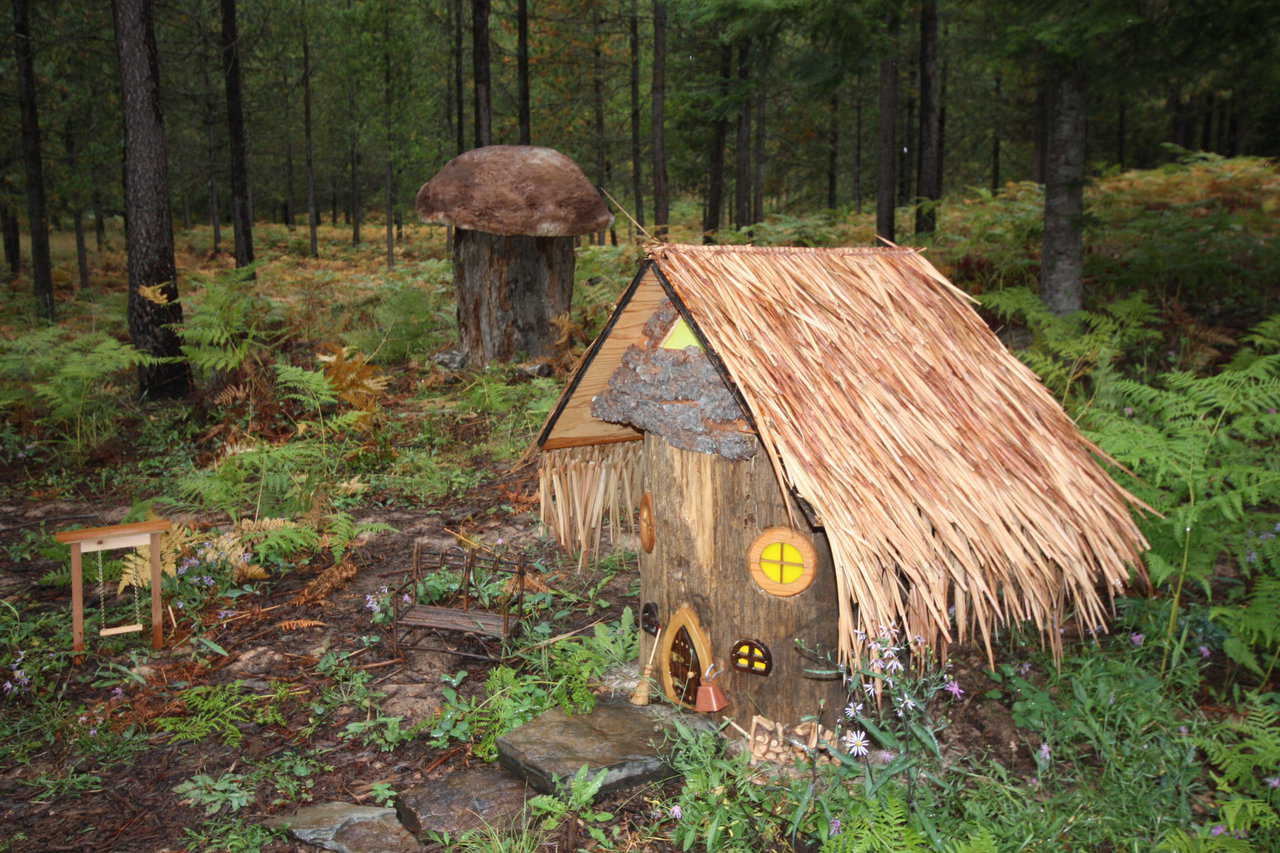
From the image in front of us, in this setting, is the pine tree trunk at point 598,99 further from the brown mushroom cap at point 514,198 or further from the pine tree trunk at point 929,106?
the brown mushroom cap at point 514,198

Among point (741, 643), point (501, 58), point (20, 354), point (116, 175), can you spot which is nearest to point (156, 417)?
point (20, 354)

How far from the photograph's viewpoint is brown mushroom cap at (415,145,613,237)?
34.1ft

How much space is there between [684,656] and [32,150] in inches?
693

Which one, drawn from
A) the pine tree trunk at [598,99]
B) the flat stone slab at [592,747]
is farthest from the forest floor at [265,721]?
the pine tree trunk at [598,99]

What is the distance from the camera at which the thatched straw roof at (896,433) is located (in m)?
3.48

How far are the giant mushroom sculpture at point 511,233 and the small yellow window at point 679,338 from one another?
675cm

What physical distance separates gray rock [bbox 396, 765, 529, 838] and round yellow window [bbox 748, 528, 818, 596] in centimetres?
151

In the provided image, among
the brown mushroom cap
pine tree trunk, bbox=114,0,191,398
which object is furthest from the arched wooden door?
pine tree trunk, bbox=114,0,191,398

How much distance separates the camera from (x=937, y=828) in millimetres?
3396

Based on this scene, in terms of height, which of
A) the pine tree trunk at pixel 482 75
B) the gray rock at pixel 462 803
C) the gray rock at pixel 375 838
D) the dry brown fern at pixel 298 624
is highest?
the pine tree trunk at pixel 482 75

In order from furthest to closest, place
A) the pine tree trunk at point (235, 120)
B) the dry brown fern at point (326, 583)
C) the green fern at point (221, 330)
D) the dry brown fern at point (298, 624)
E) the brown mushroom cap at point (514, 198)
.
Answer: the pine tree trunk at point (235, 120), the brown mushroom cap at point (514, 198), the green fern at point (221, 330), the dry brown fern at point (326, 583), the dry brown fern at point (298, 624)

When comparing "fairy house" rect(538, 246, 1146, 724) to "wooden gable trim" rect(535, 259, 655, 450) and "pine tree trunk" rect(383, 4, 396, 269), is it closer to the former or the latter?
"wooden gable trim" rect(535, 259, 655, 450)

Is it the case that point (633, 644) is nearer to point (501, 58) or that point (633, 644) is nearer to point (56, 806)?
point (56, 806)

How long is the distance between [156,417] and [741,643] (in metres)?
8.55
